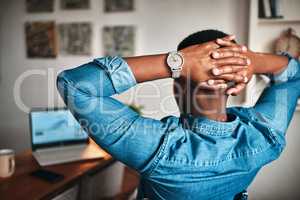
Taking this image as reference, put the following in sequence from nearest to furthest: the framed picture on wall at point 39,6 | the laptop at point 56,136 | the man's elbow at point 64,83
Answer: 1. the man's elbow at point 64,83
2. the laptop at point 56,136
3. the framed picture on wall at point 39,6

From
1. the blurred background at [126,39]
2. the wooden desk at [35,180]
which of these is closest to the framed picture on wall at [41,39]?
the blurred background at [126,39]

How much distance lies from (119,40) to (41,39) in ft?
2.38

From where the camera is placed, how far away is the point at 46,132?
1.71m

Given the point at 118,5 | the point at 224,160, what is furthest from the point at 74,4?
the point at 224,160

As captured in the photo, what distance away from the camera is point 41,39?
8.44 feet

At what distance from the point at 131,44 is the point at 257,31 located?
0.89 m

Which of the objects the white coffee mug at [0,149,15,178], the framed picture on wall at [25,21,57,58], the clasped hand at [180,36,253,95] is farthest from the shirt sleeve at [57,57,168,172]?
the framed picture on wall at [25,21,57,58]

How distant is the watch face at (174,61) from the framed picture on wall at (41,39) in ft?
6.86

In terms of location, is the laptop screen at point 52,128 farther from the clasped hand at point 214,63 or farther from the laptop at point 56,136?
the clasped hand at point 214,63

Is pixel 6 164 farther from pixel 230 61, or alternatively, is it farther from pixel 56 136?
pixel 230 61

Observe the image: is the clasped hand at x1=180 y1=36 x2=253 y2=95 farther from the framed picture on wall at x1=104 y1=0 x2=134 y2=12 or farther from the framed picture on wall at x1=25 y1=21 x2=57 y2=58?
the framed picture on wall at x1=25 y1=21 x2=57 y2=58

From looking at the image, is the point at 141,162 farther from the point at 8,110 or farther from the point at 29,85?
the point at 8,110

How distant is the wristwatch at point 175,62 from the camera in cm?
64

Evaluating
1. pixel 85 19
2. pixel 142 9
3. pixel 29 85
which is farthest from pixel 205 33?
pixel 29 85
